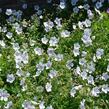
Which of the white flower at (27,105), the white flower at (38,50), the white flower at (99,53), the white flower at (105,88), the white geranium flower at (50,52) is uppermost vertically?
the white flower at (38,50)

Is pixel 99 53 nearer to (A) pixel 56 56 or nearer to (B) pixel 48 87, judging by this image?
(A) pixel 56 56

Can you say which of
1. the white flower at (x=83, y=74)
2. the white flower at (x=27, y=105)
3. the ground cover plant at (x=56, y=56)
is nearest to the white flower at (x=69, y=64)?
the ground cover plant at (x=56, y=56)

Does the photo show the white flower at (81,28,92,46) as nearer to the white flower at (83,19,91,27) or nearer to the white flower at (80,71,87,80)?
the white flower at (83,19,91,27)

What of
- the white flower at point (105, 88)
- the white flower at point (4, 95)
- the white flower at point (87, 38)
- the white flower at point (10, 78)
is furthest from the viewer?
the white flower at point (87, 38)

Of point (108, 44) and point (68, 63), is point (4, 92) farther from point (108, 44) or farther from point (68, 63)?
point (108, 44)

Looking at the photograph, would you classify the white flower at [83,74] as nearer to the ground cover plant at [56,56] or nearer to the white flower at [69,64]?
the ground cover plant at [56,56]

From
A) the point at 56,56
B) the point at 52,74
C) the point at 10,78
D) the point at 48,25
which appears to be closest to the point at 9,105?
the point at 10,78

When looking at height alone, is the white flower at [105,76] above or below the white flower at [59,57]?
below

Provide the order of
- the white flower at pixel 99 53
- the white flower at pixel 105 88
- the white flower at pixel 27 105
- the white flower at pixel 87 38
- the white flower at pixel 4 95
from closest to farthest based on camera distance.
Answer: the white flower at pixel 27 105 < the white flower at pixel 4 95 < the white flower at pixel 105 88 < the white flower at pixel 99 53 < the white flower at pixel 87 38

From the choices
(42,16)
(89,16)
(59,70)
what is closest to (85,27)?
(89,16)
